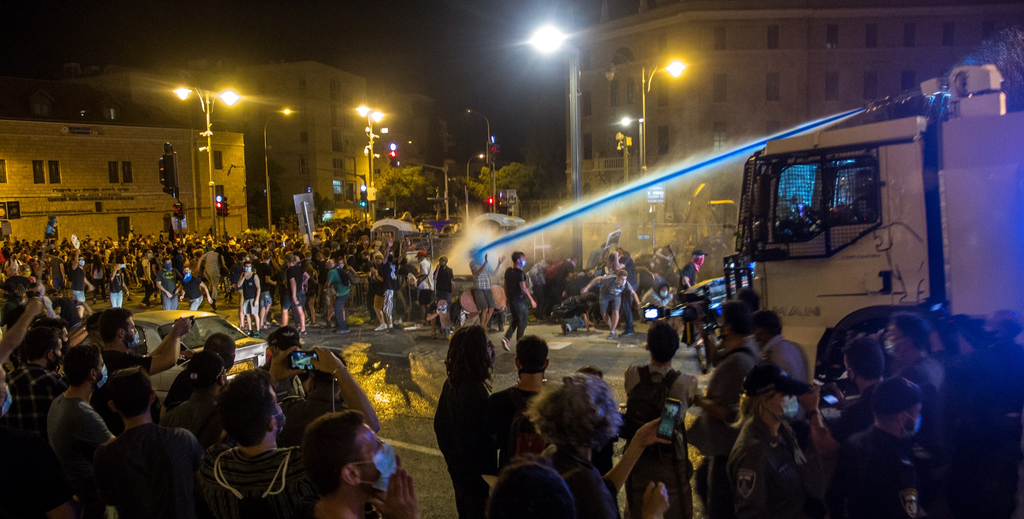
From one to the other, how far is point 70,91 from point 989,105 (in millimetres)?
50914

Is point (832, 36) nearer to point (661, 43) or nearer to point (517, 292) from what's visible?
point (661, 43)

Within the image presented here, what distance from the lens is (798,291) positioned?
6676mm

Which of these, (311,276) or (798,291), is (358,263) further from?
(798,291)

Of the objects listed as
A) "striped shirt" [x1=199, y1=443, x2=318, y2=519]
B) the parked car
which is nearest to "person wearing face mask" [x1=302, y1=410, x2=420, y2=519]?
"striped shirt" [x1=199, y1=443, x2=318, y2=519]

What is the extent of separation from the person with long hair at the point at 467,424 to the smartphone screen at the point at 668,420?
108 centimetres

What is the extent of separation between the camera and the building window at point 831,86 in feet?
145

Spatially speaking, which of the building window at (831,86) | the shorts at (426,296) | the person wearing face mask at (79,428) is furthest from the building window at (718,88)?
the person wearing face mask at (79,428)

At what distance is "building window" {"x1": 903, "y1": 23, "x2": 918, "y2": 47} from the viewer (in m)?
42.9

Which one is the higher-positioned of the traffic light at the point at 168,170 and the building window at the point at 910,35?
the building window at the point at 910,35

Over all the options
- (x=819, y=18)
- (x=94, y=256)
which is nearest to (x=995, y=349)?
(x=94, y=256)

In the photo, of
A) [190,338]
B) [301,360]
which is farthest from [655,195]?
[301,360]

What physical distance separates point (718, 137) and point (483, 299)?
37899 millimetres

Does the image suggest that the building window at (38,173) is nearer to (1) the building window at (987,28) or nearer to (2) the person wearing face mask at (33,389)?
(2) the person wearing face mask at (33,389)

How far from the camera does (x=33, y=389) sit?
397 cm
